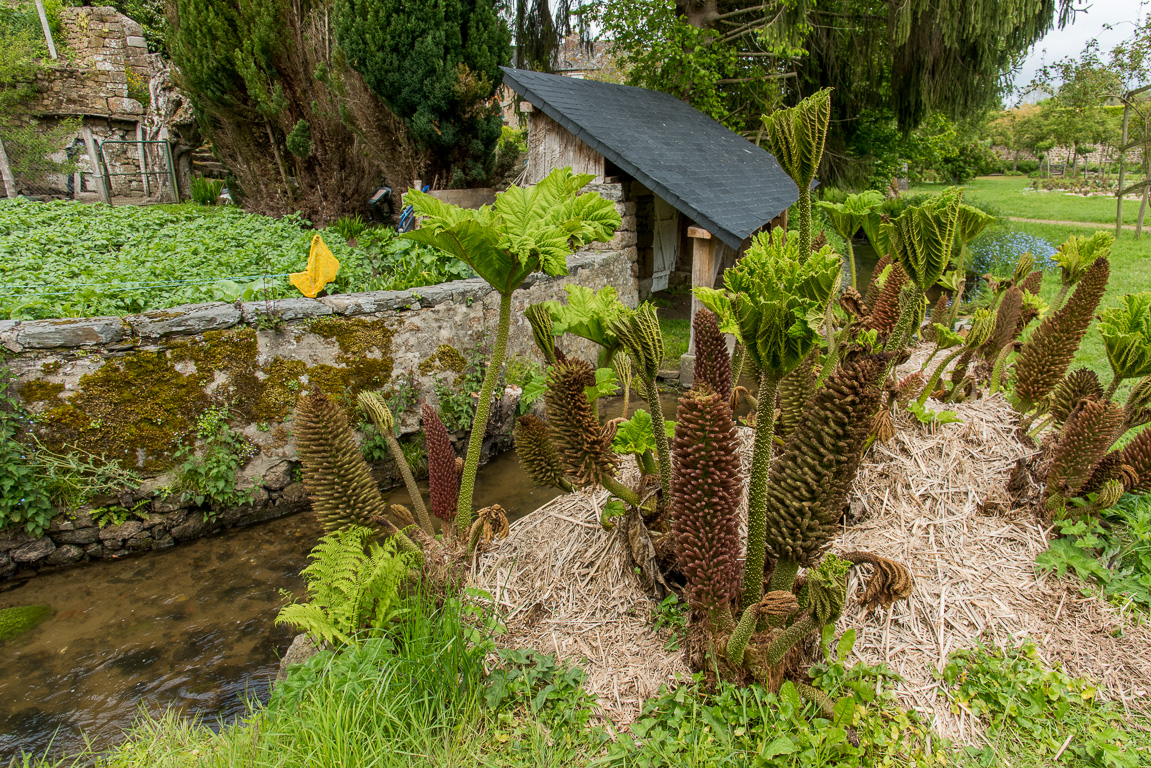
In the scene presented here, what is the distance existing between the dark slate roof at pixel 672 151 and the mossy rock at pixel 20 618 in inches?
246

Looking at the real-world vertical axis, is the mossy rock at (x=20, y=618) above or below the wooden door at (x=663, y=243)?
below

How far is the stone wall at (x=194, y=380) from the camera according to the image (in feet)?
14.0

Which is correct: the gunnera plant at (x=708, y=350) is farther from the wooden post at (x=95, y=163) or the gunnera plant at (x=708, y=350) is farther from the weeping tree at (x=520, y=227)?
the wooden post at (x=95, y=163)

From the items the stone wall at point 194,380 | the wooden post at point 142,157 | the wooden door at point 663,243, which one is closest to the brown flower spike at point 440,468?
the stone wall at point 194,380

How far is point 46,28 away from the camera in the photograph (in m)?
13.9

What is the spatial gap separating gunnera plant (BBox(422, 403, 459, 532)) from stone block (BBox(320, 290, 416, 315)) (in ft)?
9.81

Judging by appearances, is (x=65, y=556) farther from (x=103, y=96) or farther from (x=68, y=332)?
(x=103, y=96)

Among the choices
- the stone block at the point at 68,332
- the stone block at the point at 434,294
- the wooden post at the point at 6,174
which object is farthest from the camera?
the wooden post at the point at 6,174

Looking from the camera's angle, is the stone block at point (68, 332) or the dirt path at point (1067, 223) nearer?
the stone block at point (68, 332)

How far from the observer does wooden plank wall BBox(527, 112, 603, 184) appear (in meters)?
7.77

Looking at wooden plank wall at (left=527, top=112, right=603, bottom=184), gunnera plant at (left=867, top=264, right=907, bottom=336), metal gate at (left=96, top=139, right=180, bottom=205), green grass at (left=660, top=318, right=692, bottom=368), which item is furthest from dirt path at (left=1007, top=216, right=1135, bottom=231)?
metal gate at (left=96, top=139, right=180, bottom=205)

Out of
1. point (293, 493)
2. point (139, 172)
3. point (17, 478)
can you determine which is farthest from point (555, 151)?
point (139, 172)

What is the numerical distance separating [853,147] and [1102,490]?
14764mm

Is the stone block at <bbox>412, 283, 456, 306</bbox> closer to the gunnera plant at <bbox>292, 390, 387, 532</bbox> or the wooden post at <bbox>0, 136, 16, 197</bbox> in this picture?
the gunnera plant at <bbox>292, 390, 387, 532</bbox>
